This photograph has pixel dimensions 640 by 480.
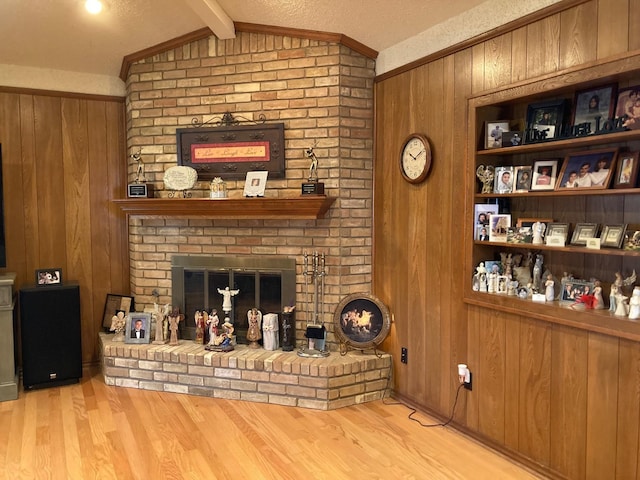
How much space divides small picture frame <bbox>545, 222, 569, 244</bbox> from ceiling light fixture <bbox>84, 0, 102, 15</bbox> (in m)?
2.93

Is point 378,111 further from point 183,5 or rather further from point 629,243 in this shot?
point 629,243

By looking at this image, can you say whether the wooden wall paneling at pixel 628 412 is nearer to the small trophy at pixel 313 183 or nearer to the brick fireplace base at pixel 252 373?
the brick fireplace base at pixel 252 373

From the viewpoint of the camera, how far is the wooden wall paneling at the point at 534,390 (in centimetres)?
253

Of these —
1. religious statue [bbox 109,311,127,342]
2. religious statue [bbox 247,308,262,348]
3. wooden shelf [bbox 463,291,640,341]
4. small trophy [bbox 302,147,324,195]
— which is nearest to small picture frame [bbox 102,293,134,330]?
religious statue [bbox 109,311,127,342]

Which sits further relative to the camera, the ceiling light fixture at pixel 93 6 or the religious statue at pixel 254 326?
the religious statue at pixel 254 326

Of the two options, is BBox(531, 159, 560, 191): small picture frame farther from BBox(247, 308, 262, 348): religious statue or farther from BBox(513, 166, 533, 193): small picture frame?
BBox(247, 308, 262, 348): religious statue

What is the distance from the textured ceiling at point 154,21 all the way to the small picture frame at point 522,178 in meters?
0.99

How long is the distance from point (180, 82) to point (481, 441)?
3330 millimetres

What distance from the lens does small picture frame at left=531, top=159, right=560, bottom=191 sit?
2.54 meters

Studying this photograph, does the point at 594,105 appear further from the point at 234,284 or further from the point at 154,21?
the point at 154,21

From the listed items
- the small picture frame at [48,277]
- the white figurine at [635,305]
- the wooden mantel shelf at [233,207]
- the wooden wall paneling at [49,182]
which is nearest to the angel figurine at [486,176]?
the white figurine at [635,305]

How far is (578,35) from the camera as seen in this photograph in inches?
90.6

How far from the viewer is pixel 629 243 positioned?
2.18 meters

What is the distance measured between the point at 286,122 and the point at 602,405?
265 cm
